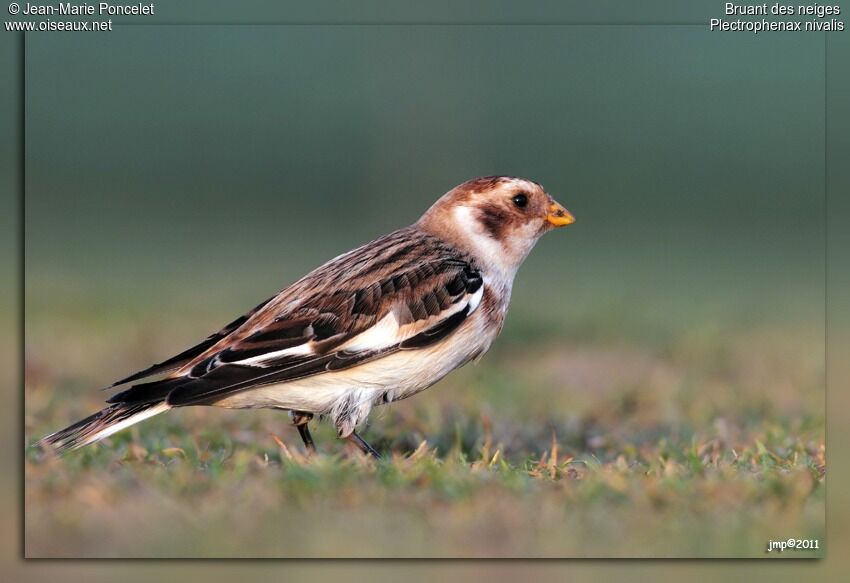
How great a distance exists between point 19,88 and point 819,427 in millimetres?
3714

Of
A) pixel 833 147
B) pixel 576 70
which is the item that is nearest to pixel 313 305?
pixel 833 147

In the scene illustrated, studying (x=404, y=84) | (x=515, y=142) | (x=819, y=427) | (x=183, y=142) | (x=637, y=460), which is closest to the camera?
(x=637, y=460)

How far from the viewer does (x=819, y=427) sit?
5.49 m

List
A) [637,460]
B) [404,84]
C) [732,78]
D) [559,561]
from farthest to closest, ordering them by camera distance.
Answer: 1. [404,84]
2. [732,78]
3. [637,460]
4. [559,561]

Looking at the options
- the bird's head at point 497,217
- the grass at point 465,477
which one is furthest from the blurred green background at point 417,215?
the bird's head at point 497,217

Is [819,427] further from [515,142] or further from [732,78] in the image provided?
[515,142]

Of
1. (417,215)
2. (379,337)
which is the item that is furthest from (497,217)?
(417,215)

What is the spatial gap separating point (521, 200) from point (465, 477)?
147 cm

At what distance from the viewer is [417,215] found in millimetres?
9953

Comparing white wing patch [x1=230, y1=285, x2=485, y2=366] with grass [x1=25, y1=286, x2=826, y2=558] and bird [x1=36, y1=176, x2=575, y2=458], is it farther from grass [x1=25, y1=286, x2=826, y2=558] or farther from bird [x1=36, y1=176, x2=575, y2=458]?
grass [x1=25, y1=286, x2=826, y2=558]

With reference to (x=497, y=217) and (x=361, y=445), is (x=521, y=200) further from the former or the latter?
(x=361, y=445)

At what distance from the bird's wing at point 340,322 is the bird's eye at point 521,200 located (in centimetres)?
41

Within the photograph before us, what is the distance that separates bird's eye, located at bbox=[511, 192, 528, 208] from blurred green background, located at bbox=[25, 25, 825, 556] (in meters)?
0.90

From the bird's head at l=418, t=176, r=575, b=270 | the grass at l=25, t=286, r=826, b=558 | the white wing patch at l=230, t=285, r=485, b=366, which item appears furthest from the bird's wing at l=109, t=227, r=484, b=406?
the grass at l=25, t=286, r=826, b=558
